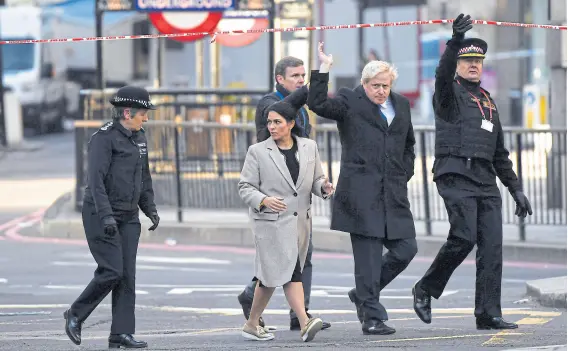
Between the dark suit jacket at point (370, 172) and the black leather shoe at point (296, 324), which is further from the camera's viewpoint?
the black leather shoe at point (296, 324)

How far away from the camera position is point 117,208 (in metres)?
9.32

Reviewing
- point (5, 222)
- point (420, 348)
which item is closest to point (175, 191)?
point (5, 222)

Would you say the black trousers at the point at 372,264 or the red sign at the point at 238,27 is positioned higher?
the red sign at the point at 238,27

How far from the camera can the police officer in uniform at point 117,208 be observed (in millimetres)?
9305

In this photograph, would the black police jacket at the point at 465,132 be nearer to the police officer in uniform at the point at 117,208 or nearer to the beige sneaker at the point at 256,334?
the beige sneaker at the point at 256,334

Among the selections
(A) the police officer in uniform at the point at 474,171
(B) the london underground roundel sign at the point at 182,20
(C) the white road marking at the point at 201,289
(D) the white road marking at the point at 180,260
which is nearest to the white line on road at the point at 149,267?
(D) the white road marking at the point at 180,260

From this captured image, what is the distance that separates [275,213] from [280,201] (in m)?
0.12

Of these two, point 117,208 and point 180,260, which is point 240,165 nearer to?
point 180,260

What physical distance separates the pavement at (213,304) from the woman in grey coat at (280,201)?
36 cm

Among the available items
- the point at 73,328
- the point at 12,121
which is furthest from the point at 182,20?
the point at 12,121

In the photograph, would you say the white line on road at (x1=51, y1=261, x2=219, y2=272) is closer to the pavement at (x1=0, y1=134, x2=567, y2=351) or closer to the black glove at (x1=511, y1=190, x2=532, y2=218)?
the pavement at (x1=0, y1=134, x2=567, y2=351)

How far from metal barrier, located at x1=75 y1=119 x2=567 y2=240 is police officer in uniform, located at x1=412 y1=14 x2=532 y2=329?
5770 millimetres

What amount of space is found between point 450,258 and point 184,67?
21.6 m

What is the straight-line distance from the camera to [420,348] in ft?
28.9
